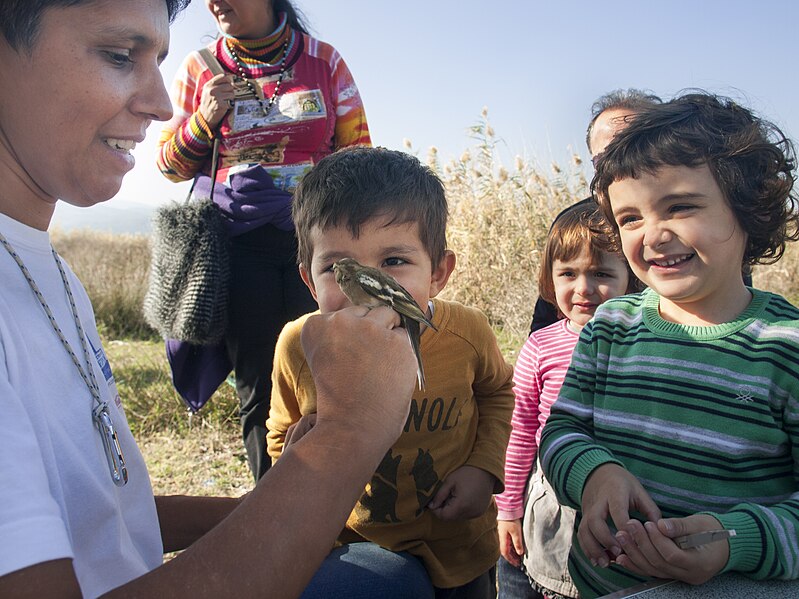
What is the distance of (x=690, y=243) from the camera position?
174 cm

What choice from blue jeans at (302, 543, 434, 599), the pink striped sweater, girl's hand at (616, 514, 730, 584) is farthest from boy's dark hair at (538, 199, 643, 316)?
blue jeans at (302, 543, 434, 599)

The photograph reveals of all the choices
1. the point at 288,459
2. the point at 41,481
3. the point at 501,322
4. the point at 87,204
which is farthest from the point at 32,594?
the point at 501,322

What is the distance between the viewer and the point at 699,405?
5.44 feet

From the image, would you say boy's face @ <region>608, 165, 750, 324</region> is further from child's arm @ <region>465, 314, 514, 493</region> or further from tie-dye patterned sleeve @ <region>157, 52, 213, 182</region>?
tie-dye patterned sleeve @ <region>157, 52, 213, 182</region>

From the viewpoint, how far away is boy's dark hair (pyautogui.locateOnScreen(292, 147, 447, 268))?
1.91m

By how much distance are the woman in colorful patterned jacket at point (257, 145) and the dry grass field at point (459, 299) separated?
1309mm

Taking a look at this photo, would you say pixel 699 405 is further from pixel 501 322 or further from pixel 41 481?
pixel 501 322

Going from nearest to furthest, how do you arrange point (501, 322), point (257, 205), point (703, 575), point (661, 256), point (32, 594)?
point (32, 594) < point (703, 575) < point (661, 256) < point (257, 205) < point (501, 322)

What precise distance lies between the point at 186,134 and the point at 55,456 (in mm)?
2777

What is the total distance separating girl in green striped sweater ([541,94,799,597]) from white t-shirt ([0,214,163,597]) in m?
1.08

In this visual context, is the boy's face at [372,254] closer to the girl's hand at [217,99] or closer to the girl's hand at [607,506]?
the girl's hand at [607,506]

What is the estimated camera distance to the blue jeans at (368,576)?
1675 millimetres

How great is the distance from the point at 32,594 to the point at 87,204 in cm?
90

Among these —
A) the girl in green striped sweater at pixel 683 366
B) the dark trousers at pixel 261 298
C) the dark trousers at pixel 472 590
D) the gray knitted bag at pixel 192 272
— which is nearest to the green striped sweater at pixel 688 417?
the girl in green striped sweater at pixel 683 366
